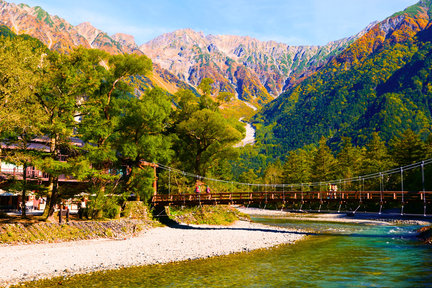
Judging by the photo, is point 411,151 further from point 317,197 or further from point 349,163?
point 317,197

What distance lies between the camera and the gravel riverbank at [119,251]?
1638cm

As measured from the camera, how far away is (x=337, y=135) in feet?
631

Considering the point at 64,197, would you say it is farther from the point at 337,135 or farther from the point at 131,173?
the point at 337,135

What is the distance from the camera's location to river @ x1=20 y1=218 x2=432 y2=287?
47.7 feet

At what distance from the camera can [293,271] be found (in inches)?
661

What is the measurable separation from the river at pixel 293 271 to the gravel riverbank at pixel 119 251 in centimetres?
126

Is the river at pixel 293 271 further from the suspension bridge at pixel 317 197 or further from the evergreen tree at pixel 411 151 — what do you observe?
the evergreen tree at pixel 411 151

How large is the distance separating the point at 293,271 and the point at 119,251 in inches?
397

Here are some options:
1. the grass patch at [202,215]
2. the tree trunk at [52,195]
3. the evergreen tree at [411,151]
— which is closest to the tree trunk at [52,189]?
the tree trunk at [52,195]

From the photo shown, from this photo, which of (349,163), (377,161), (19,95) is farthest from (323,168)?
(19,95)

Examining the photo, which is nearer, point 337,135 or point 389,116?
point 389,116

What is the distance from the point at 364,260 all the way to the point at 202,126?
989 inches

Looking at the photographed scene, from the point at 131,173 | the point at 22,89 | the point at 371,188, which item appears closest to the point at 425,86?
the point at 371,188

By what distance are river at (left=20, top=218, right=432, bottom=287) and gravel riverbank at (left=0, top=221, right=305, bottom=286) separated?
126 cm
